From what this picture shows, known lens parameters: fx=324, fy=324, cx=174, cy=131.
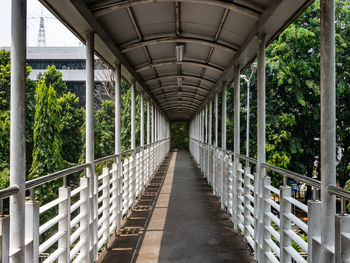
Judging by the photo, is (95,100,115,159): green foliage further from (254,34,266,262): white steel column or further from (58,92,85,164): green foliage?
(254,34,266,262): white steel column

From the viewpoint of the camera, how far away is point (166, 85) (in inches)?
339

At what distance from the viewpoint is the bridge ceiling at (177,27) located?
310 cm

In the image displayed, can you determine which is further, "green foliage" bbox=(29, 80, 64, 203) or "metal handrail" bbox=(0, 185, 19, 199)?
"green foliage" bbox=(29, 80, 64, 203)

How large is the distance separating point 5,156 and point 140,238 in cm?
1630

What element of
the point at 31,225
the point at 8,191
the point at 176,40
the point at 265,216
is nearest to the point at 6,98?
the point at 176,40

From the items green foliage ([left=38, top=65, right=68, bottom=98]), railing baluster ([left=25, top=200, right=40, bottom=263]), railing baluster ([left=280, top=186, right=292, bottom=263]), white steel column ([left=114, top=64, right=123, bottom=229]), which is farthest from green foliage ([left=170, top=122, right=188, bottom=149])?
railing baluster ([left=25, top=200, right=40, bottom=263])

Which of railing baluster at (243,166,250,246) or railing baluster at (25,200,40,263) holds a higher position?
railing baluster at (25,200,40,263)

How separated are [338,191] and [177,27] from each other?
326 cm

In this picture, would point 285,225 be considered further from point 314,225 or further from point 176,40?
point 176,40

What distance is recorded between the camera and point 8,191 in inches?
63.7

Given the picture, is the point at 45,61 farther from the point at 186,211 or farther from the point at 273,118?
the point at 186,211

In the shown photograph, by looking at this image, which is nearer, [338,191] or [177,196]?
[338,191]

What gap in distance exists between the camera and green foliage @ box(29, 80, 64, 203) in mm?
19656

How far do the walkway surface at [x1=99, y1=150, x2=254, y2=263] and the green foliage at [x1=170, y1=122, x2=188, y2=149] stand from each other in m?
28.6
